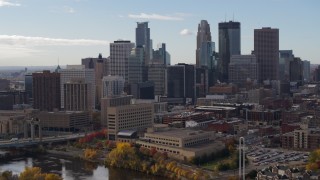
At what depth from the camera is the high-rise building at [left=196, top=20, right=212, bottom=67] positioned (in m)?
70.9

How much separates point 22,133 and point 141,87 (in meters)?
15.6

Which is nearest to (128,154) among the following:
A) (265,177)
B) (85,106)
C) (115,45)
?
(265,177)

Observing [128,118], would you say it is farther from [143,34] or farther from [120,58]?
[143,34]

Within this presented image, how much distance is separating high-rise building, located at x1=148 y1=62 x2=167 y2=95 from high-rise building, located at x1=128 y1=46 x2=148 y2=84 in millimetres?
805

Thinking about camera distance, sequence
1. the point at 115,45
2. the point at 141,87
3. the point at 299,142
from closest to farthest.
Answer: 1. the point at 299,142
2. the point at 141,87
3. the point at 115,45

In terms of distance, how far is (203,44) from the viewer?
72.6 meters

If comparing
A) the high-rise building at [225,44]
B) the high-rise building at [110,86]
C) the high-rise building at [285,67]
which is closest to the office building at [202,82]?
the high-rise building at [225,44]

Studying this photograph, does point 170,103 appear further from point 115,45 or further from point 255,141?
point 255,141

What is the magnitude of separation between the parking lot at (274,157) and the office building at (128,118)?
25.1 ft

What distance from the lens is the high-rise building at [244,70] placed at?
6147 cm

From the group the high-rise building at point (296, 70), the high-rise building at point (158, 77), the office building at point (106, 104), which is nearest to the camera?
the office building at point (106, 104)

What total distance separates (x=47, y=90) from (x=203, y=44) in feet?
115

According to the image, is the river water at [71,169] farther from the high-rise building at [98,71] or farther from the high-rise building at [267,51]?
the high-rise building at [267,51]

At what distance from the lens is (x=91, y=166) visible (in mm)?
23906
